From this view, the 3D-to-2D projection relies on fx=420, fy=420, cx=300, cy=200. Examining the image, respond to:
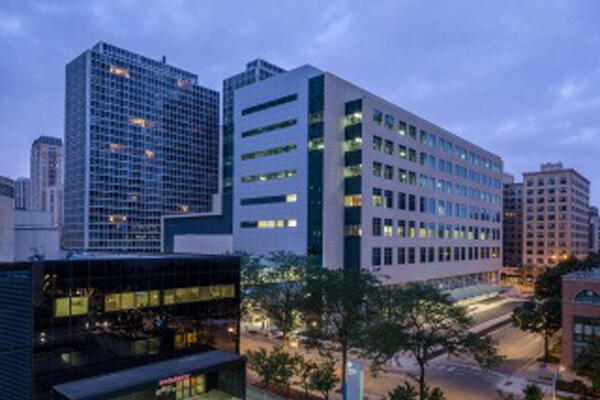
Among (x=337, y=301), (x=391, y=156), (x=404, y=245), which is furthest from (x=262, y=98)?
(x=337, y=301)

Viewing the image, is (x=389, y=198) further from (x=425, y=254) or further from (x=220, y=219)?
(x=220, y=219)

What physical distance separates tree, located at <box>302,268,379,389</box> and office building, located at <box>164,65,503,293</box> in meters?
27.4

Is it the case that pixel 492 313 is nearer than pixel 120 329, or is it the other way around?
pixel 120 329

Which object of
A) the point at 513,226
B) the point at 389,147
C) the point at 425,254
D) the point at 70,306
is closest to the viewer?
the point at 70,306

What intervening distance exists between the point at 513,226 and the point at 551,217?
14.9 m

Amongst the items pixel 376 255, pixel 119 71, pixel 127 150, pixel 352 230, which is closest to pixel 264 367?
pixel 352 230

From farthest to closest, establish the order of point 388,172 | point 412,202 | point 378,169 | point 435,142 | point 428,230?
1. point 435,142
2. point 428,230
3. point 412,202
4. point 388,172
5. point 378,169

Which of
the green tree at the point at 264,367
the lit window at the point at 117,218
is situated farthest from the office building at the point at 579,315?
the lit window at the point at 117,218

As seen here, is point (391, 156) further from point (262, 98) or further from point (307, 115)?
point (262, 98)

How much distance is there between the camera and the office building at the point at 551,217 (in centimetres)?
15812

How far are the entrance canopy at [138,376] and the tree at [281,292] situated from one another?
1134 cm

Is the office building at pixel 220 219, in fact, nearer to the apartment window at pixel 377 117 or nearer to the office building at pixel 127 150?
the apartment window at pixel 377 117

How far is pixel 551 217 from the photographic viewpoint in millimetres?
161000

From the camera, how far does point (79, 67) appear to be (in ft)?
506
